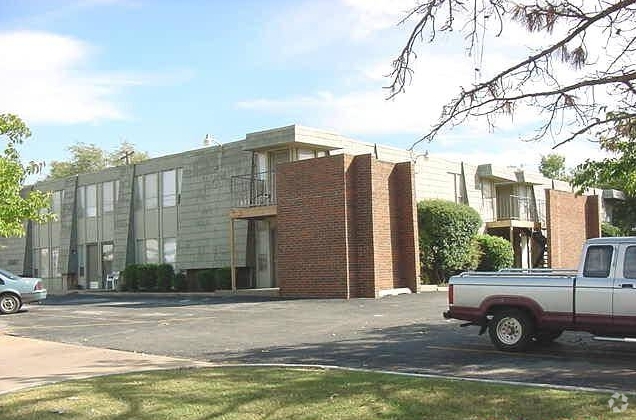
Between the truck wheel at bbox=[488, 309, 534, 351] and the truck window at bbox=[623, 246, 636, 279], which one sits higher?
the truck window at bbox=[623, 246, 636, 279]

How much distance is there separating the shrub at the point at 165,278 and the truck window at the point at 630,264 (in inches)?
855

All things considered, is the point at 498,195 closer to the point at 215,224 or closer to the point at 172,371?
the point at 215,224

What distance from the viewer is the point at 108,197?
34.7m

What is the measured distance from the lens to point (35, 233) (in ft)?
131

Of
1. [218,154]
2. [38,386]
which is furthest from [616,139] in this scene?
[218,154]

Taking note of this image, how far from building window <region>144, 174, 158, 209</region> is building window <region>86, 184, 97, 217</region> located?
4.42 meters

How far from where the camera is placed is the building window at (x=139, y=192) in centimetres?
3275

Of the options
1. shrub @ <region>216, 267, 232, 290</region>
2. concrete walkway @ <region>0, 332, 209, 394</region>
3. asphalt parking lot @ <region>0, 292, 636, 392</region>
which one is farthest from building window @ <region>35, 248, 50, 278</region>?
concrete walkway @ <region>0, 332, 209, 394</region>

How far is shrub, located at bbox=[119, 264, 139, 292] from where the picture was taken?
1201 inches

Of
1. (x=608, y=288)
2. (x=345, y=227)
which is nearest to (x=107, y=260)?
(x=345, y=227)

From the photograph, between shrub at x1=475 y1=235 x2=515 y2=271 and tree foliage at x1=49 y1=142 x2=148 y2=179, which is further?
tree foliage at x1=49 y1=142 x2=148 y2=179

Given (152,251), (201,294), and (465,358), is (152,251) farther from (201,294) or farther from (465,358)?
(465,358)

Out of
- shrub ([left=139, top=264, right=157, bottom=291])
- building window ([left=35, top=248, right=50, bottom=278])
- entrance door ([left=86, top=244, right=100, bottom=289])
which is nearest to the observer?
shrub ([left=139, top=264, right=157, bottom=291])

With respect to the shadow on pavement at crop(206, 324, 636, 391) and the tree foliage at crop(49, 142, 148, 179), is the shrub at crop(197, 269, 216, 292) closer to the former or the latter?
the shadow on pavement at crop(206, 324, 636, 391)
